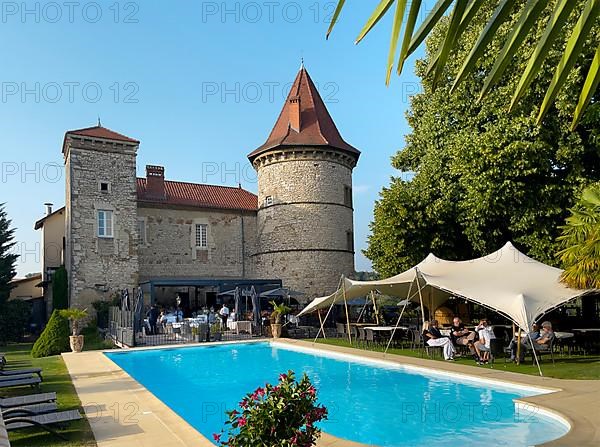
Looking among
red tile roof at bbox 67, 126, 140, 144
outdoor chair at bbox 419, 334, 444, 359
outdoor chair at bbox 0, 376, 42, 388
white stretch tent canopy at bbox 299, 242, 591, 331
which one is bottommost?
outdoor chair at bbox 419, 334, 444, 359

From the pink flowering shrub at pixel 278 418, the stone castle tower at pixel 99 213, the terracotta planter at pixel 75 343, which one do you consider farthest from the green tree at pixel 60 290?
the pink flowering shrub at pixel 278 418

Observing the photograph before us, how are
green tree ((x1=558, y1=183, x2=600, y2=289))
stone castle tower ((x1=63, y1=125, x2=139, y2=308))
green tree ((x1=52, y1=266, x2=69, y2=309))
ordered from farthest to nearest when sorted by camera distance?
stone castle tower ((x1=63, y1=125, x2=139, y2=308)) < green tree ((x1=52, y1=266, x2=69, y2=309)) < green tree ((x1=558, y1=183, x2=600, y2=289))

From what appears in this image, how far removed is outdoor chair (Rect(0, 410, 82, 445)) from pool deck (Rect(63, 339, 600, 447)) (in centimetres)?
46

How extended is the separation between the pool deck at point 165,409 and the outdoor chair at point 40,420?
1.50ft

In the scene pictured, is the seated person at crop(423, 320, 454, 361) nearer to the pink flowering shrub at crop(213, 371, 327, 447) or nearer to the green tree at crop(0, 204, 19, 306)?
the pink flowering shrub at crop(213, 371, 327, 447)

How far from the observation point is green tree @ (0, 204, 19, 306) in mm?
25375

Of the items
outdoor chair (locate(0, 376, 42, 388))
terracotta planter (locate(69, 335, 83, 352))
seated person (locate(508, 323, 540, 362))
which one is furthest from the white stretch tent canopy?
terracotta planter (locate(69, 335, 83, 352))

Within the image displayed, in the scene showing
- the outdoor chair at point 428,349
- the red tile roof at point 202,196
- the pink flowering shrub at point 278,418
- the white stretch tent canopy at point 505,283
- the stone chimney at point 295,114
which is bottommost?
the outdoor chair at point 428,349

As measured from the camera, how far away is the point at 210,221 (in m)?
31.2

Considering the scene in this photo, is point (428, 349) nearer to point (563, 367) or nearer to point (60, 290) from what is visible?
point (563, 367)

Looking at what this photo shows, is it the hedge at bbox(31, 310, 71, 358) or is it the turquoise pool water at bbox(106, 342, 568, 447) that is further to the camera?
the hedge at bbox(31, 310, 71, 358)

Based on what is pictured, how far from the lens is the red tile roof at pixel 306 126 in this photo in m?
29.8

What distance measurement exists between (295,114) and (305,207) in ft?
19.8

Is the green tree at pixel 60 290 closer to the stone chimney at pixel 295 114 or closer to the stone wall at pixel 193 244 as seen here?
the stone wall at pixel 193 244
